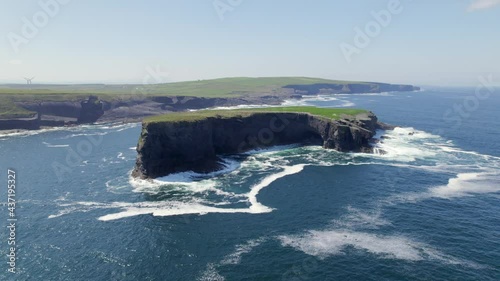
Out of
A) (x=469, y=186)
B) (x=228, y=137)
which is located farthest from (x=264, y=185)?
(x=469, y=186)

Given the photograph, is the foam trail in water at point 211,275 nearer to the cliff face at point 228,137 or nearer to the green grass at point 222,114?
the cliff face at point 228,137

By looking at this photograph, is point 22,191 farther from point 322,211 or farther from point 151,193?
point 322,211

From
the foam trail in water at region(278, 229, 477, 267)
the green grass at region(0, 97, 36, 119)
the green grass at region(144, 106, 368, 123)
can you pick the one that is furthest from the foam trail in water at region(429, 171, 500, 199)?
the green grass at region(0, 97, 36, 119)

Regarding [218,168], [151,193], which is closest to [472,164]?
[218,168]

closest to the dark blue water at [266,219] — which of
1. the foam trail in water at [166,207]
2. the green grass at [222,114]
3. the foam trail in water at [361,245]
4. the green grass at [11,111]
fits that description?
the foam trail in water at [361,245]

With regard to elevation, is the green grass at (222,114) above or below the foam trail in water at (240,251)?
above

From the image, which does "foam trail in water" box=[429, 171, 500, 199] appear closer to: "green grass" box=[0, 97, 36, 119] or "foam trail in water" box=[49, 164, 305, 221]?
"foam trail in water" box=[49, 164, 305, 221]

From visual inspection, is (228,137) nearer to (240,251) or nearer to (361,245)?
(240,251)

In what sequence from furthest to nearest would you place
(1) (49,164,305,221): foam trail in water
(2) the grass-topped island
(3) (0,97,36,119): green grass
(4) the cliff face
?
(3) (0,97,36,119): green grass → (2) the grass-topped island → (4) the cliff face → (1) (49,164,305,221): foam trail in water
